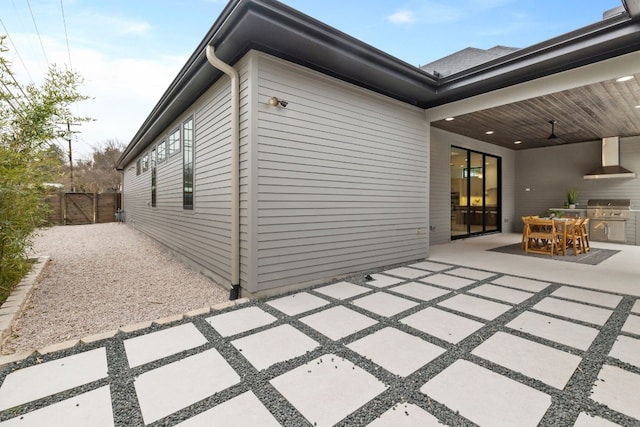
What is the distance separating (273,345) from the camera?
204 cm

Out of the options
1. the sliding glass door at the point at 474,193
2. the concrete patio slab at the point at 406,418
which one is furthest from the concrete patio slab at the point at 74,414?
the sliding glass door at the point at 474,193

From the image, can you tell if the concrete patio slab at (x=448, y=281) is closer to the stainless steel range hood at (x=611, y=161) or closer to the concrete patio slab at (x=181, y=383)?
the concrete patio slab at (x=181, y=383)

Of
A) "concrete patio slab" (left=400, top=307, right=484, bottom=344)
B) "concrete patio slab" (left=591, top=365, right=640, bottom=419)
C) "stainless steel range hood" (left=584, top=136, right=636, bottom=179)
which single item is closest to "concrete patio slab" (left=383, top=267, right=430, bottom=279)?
"concrete patio slab" (left=400, top=307, right=484, bottom=344)

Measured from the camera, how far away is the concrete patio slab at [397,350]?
177cm

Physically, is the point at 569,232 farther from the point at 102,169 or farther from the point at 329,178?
the point at 102,169

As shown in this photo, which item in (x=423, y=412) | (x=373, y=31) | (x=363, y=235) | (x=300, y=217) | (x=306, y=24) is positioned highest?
(x=373, y=31)

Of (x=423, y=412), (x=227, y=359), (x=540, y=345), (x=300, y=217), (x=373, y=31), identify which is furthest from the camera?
(x=373, y=31)

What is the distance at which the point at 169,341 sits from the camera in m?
2.10

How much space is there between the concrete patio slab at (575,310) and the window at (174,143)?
19.6 feet

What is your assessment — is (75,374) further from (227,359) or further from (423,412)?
(423,412)

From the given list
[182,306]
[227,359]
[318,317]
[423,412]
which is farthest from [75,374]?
[423,412]

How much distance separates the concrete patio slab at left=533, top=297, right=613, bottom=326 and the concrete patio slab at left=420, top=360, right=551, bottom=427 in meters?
1.45

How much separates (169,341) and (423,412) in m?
1.77

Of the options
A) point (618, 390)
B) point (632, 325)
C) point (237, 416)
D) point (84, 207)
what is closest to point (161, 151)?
point (237, 416)
